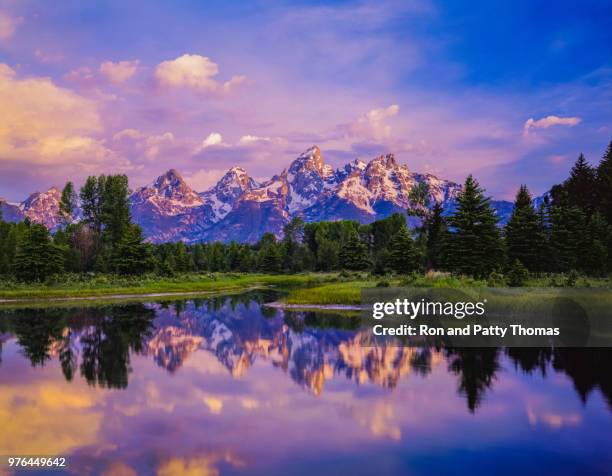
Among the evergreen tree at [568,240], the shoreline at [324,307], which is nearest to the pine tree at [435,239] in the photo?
the evergreen tree at [568,240]

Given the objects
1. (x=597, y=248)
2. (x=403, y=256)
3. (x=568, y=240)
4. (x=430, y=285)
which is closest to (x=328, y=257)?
(x=403, y=256)

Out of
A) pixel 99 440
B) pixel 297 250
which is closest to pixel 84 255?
pixel 297 250

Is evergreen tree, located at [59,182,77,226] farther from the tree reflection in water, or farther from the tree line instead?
the tree reflection in water

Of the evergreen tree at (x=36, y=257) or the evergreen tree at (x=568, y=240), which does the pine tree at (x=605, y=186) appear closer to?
the evergreen tree at (x=568, y=240)

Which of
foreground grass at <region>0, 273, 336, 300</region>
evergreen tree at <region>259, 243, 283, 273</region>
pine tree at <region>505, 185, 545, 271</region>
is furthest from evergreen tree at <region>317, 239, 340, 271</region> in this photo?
pine tree at <region>505, 185, 545, 271</region>

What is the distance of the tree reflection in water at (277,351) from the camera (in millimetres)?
20672

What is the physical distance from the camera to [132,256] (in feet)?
250

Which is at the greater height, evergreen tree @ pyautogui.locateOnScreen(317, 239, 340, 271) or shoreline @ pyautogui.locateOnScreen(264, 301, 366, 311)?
evergreen tree @ pyautogui.locateOnScreen(317, 239, 340, 271)

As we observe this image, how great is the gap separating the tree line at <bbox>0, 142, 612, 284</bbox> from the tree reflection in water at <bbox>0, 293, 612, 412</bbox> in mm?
20709

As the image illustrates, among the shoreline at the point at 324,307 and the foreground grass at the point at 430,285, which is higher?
the foreground grass at the point at 430,285

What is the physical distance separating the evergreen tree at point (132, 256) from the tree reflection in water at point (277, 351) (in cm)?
3169

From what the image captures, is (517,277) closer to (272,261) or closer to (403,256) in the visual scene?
(403,256)

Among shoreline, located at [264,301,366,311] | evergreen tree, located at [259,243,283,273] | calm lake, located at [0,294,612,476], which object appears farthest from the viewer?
evergreen tree, located at [259,243,283,273]

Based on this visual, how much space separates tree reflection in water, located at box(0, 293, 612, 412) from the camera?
67.8 feet
